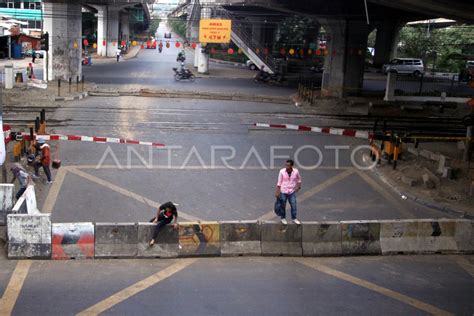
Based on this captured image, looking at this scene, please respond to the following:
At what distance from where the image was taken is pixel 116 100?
3409cm

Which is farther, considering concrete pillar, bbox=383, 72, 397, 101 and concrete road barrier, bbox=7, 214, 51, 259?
concrete pillar, bbox=383, 72, 397, 101

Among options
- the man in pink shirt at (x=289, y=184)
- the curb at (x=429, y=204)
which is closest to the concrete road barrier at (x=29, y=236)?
the man in pink shirt at (x=289, y=184)

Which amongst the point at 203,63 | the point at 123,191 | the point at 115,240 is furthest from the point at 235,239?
the point at 203,63

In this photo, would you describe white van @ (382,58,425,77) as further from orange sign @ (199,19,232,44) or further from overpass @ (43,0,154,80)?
overpass @ (43,0,154,80)

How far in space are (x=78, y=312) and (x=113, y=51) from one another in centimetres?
6473

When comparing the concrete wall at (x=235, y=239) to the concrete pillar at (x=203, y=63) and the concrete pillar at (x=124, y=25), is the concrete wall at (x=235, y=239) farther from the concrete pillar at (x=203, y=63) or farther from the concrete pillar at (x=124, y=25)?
the concrete pillar at (x=124, y=25)

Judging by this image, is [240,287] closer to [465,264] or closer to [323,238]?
[323,238]

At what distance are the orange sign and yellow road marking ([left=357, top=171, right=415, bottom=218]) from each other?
25895 mm

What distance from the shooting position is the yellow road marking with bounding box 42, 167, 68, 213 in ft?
48.1

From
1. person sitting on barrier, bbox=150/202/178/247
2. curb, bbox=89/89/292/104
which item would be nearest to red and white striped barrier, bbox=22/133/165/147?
person sitting on barrier, bbox=150/202/178/247

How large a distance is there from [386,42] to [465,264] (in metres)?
58.3

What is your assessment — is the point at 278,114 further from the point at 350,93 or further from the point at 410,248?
the point at 410,248

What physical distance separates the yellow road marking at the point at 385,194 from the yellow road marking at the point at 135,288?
6973 mm

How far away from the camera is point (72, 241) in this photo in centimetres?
1176
